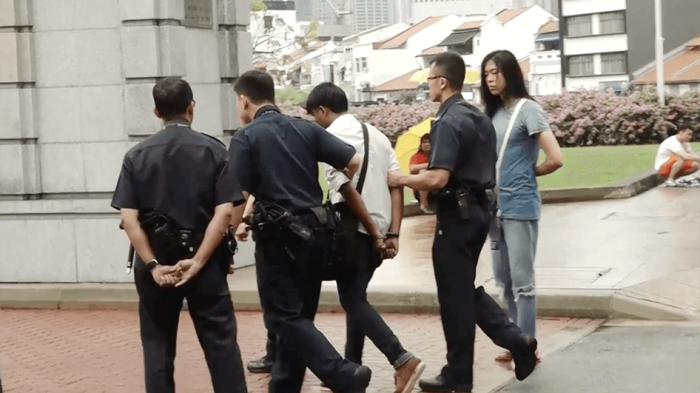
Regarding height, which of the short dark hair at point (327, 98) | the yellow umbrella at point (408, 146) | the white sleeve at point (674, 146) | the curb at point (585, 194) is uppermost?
the short dark hair at point (327, 98)

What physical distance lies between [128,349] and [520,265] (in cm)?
324

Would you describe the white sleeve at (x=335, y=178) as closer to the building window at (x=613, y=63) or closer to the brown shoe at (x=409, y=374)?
the brown shoe at (x=409, y=374)

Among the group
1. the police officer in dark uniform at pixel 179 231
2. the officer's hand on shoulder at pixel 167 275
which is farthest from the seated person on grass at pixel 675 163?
the officer's hand on shoulder at pixel 167 275

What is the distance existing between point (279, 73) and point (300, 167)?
56.8 metres

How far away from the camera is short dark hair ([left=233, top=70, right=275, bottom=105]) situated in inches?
262

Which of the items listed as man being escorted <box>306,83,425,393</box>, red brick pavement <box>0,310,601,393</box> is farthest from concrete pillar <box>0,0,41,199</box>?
man being escorted <box>306,83,425,393</box>

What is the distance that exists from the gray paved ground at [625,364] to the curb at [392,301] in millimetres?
407

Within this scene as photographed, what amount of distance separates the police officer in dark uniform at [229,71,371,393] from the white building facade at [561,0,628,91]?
3050 inches

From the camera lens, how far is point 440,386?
24.0ft

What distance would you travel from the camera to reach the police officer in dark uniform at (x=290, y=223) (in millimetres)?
6391

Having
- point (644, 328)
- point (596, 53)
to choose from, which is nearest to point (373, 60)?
point (596, 53)

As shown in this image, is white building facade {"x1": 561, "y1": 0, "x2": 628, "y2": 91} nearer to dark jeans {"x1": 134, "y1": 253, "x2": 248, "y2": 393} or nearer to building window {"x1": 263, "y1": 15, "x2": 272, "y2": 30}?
building window {"x1": 263, "y1": 15, "x2": 272, "y2": 30}

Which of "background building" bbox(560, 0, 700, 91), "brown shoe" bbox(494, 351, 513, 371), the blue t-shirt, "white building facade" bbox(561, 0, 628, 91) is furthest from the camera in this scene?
"white building facade" bbox(561, 0, 628, 91)

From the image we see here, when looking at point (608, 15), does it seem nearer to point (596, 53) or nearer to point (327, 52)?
point (596, 53)
